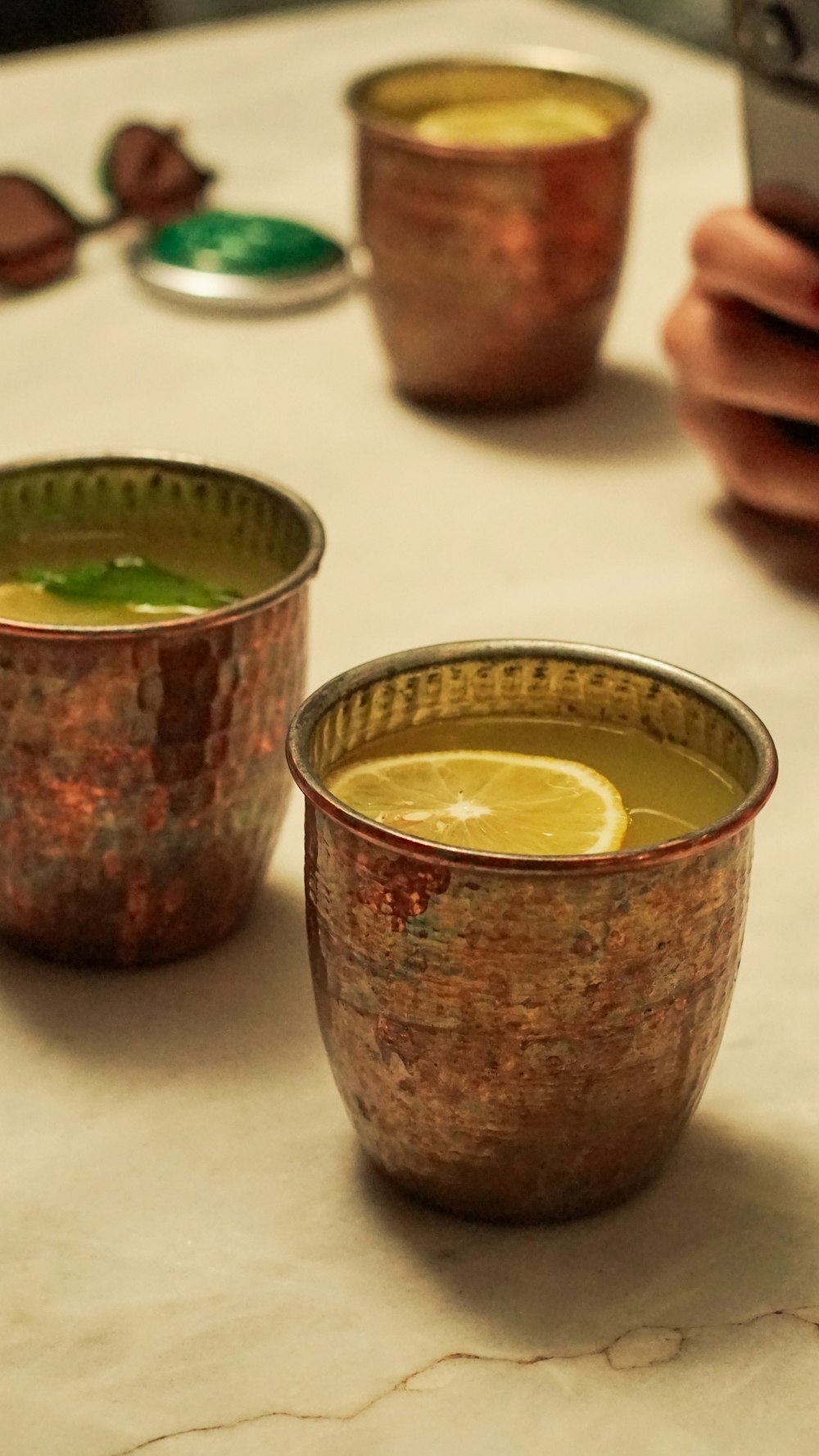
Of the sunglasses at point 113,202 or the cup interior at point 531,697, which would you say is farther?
the sunglasses at point 113,202

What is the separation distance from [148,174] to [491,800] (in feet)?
3.93

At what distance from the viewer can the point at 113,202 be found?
5.86ft

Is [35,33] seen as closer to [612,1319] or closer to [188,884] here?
[188,884]

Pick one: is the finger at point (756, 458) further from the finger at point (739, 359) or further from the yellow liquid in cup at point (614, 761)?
the yellow liquid in cup at point (614, 761)

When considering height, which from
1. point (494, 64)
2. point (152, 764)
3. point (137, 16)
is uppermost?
point (494, 64)

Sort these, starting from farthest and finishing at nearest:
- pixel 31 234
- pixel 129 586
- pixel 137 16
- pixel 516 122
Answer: pixel 137 16 → pixel 31 234 → pixel 516 122 → pixel 129 586

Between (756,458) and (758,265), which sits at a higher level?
(758,265)

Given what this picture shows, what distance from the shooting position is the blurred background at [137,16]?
2.66m

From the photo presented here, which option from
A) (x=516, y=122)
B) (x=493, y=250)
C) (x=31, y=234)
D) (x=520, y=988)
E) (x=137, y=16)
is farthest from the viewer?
(x=137, y=16)

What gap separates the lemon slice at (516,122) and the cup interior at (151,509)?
0.58 metres

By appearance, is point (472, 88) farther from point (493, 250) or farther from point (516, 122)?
point (493, 250)

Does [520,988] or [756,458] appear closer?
[520,988]

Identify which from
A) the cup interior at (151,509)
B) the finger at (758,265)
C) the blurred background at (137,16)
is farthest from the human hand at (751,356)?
the blurred background at (137,16)

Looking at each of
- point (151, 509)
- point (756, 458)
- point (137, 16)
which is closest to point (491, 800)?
point (151, 509)
